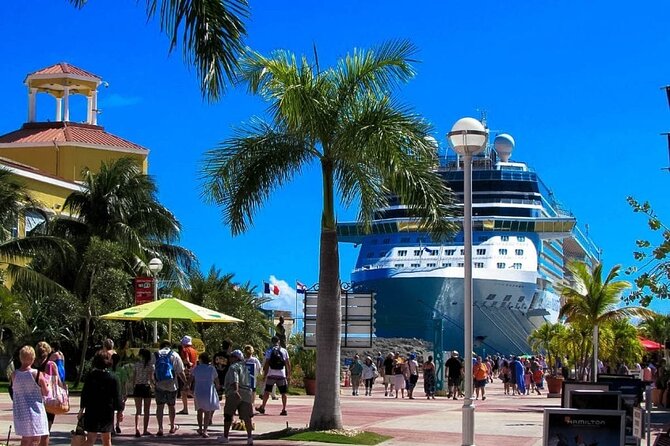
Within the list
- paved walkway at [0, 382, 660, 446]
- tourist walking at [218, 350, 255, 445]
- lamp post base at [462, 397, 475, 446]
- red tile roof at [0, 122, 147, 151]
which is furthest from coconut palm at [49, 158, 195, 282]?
lamp post base at [462, 397, 475, 446]

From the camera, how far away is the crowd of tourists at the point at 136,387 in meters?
10.1

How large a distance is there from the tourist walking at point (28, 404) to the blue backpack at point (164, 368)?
5317 millimetres

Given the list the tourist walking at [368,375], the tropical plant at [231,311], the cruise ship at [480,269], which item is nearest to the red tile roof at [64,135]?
the tropical plant at [231,311]

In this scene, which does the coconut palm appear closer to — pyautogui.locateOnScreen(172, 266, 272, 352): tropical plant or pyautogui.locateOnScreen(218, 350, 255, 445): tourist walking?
pyautogui.locateOnScreen(172, 266, 272, 352): tropical plant

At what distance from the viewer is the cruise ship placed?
63.9 meters

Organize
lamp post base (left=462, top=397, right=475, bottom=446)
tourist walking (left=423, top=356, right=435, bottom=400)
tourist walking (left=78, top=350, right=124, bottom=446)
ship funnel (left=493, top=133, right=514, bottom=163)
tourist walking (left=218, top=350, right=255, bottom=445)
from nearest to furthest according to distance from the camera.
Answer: tourist walking (left=78, top=350, right=124, bottom=446) → lamp post base (left=462, top=397, right=475, bottom=446) → tourist walking (left=218, top=350, right=255, bottom=445) → tourist walking (left=423, top=356, right=435, bottom=400) → ship funnel (left=493, top=133, right=514, bottom=163)

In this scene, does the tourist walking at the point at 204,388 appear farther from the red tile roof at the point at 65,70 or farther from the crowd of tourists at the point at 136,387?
the red tile roof at the point at 65,70

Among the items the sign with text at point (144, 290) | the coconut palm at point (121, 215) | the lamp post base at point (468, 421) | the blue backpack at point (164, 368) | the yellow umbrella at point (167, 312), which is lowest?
the lamp post base at point (468, 421)

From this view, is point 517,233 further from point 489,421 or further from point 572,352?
point 489,421

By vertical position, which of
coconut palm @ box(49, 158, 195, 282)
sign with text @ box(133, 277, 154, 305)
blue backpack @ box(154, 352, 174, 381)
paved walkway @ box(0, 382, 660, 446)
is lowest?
paved walkway @ box(0, 382, 660, 446)

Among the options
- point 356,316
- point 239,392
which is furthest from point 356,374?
point 239,392

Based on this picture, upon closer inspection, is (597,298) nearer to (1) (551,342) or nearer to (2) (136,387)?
(1) (551,342)

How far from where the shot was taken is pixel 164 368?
51.2ft

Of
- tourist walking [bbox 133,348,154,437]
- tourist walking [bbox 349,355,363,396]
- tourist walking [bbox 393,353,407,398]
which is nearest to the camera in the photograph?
tourist walking [bbox 133,348,154,437]
